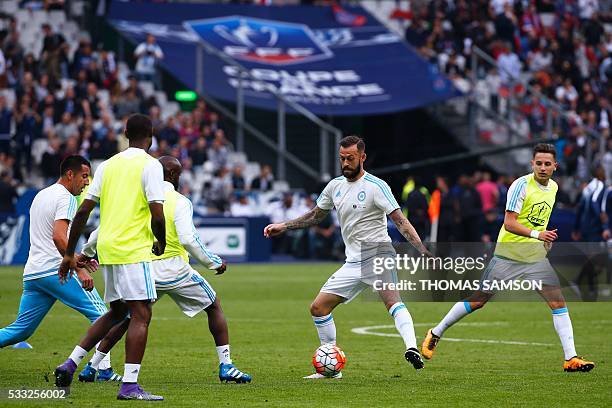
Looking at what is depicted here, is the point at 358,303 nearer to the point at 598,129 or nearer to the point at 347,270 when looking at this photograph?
the point at 347,270

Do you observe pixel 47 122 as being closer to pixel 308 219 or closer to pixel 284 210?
pixel 284 210

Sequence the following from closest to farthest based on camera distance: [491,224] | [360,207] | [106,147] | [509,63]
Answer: [360,207] < [491,224] < [106,147] < [509,63]

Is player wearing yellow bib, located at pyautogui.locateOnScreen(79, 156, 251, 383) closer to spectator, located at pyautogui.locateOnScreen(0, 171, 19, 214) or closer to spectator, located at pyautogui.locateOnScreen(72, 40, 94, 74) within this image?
spectator, located at pyautogui.locateOnScreen(0, 171, 19, 214)

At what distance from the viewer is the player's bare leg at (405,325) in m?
12.2

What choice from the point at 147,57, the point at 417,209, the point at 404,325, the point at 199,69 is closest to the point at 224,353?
the point at 404,325

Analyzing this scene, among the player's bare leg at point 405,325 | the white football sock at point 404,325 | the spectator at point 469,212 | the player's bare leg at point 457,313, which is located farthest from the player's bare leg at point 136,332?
the spectator at point 469,212

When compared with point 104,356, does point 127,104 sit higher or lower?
lower

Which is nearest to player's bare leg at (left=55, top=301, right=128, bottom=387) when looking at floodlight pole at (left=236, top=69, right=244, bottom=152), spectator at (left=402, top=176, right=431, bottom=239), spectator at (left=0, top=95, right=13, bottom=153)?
spectator at (left=402, top=176, right=431, bottom=239)

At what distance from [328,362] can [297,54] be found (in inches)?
1139

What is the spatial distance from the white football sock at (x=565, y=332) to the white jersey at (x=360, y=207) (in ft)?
6.83

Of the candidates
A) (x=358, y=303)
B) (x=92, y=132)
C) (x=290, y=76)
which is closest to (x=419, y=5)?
(x=290, y=76)

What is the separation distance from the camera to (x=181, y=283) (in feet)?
39.9

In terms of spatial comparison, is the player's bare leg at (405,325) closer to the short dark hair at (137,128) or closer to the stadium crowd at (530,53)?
the short dark hair at (137,128)

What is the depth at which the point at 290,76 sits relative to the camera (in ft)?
130
